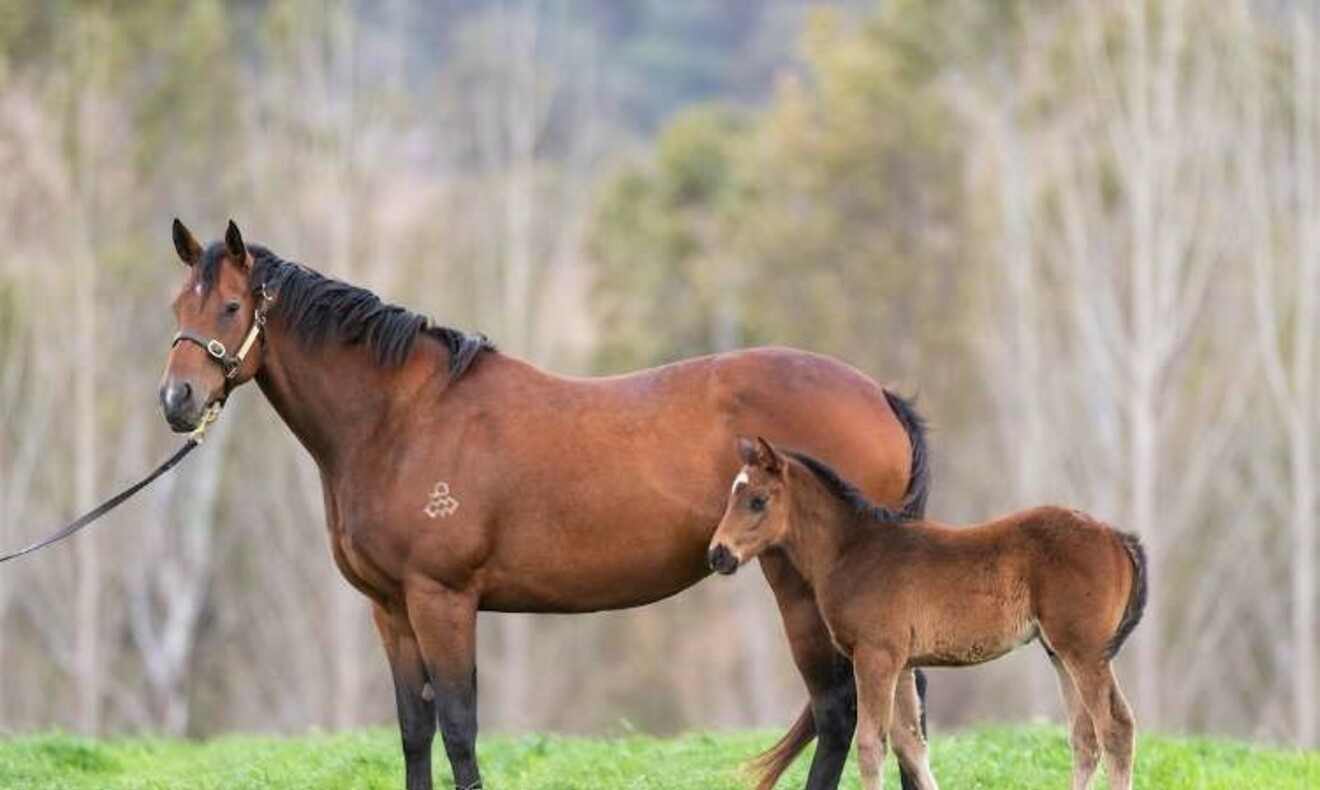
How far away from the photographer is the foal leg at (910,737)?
791cm

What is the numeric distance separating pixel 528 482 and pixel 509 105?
31.5 metres

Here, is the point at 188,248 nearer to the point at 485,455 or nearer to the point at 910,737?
the point at 485,455

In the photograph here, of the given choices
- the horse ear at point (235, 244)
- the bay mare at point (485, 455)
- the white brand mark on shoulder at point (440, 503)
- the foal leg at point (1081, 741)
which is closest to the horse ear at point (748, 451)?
the bay mare at point (485, 455)

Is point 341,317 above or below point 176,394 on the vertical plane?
above

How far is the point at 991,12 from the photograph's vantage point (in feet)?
109

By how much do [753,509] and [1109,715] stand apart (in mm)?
1582

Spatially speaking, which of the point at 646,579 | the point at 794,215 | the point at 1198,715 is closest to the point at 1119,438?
the point at 1198,715

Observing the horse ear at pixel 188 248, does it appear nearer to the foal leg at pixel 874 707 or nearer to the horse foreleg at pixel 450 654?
the horse foreleg at pixel 450 654

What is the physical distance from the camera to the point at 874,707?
7.52m

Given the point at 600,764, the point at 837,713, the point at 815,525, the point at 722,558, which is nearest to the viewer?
the point at 722,558

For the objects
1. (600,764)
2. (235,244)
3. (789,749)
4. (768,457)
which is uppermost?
(235,244)

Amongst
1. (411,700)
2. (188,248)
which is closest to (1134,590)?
(411,700)

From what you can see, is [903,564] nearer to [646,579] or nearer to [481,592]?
[646,579]

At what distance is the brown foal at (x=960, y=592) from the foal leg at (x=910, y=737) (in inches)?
2.4
